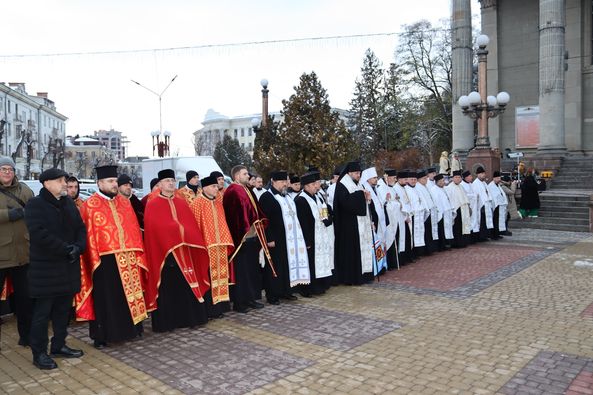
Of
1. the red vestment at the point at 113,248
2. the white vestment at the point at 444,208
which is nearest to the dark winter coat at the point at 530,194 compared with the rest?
the white vestment at the point at 444,208

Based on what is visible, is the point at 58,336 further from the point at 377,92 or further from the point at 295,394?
the point at 377,92

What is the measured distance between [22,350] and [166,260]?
6.08 feet

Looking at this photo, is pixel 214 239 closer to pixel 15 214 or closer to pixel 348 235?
pixel 15 214

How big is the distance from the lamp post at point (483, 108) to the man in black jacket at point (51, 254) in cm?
1642

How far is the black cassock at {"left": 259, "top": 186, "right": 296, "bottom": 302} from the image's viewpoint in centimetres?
800

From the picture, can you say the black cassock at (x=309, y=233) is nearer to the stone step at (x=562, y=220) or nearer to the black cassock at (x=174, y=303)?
the black cassock at (x=174, y=303)

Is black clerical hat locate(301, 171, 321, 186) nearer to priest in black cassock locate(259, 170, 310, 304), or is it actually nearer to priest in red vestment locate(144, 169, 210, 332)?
priest in black cassock locate(259, 170, 310, 304)

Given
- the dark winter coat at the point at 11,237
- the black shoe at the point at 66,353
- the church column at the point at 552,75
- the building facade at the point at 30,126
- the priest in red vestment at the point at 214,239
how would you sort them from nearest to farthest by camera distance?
the black shoe at the point at 66,353 → the dark winter coat at the point at 11,237 → the priest in red vestment at the point at 214,239 → the church column at the point at 552,75 → the building facade at the point at 30,126

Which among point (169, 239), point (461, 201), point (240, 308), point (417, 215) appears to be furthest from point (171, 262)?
point (461, 201)

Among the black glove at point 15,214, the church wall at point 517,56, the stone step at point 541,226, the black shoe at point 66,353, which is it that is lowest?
the stone step at point 541,226

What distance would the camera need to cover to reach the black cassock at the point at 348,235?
916cm

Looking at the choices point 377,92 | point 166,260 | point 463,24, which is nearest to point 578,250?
point 166,260

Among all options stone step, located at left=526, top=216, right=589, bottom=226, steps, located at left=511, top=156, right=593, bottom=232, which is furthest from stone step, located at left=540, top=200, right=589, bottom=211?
stone step, located at left=526, top=216, right=589, bottom=226

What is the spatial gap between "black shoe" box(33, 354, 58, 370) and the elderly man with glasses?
93 cm
